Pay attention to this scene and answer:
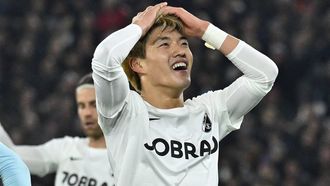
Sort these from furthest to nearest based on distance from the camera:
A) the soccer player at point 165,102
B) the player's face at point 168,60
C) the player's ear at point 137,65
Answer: the player's ear at point 137,65 → the player's face at point 168,60 → the soccer player at point 165,102

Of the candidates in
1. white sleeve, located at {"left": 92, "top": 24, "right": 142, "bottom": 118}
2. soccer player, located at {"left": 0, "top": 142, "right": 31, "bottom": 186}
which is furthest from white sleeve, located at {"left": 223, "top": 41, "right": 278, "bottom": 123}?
soccer player, located at {"left": 0, "top": 142, "right": 31, "bottom": 186}

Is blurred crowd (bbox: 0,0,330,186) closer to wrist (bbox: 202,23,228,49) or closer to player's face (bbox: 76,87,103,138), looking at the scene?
player's face (bbox: 76,87,103,138)

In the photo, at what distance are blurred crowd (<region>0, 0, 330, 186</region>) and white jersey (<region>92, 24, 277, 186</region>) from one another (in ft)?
20.5

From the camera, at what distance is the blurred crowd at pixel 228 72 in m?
11.6

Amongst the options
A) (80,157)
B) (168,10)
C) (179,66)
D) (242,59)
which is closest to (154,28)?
(168,10)

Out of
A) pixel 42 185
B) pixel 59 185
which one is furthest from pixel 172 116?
pixel 42 185

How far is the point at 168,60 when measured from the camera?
4.88m

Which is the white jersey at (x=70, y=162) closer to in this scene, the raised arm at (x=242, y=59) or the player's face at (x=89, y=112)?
the player's face at (x=89, y=112)

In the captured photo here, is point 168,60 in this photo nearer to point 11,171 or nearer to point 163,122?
point 163,122

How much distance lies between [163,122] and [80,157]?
6.68 feet

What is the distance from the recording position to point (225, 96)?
16.5 feet

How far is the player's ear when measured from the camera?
497 cm

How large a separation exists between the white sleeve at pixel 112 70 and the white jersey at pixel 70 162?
1.89 meters

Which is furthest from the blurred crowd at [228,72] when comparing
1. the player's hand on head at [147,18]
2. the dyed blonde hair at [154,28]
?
the player's hand on head at [147,18]
